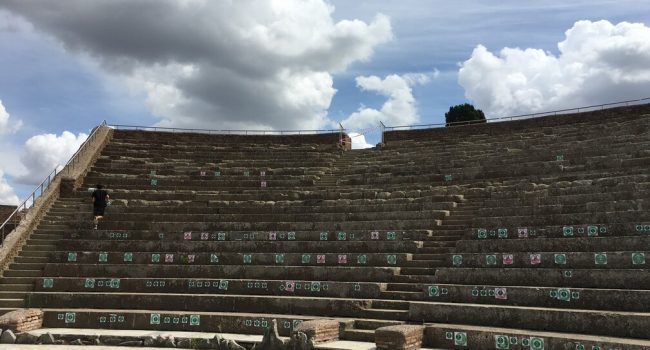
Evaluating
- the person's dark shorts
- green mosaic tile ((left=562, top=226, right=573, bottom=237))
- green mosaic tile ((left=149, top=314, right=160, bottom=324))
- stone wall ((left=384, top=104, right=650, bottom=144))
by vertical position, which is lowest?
green mosaic tile ((left=149, top=314, right=160, bottom=324))

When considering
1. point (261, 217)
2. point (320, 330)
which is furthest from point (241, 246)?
point (320, 330)

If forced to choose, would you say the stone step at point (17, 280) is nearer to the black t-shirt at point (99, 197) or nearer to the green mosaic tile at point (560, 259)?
the black t-shirt at point (99, 197)

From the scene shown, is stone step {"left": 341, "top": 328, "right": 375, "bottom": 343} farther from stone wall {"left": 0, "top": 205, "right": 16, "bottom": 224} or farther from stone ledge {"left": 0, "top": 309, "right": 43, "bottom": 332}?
stone wall {"left": 0, "top": 205, "right": 16, "bottom": 224}

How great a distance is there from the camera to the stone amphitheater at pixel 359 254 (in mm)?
8750

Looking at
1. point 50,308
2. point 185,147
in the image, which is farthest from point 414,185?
point 185,147

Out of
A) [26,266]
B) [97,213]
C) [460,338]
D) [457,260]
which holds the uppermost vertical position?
[97,213]

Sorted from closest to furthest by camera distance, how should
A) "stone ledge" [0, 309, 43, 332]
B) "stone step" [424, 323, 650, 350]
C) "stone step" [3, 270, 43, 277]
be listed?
"stone step" [424, 323, 650, 350], "stone ledge" [0, 309, 43, 332], "stone step" [3, 270, 43, 277]

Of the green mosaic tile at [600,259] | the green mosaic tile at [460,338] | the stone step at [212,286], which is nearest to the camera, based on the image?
the green mosaic tile at [460,338]

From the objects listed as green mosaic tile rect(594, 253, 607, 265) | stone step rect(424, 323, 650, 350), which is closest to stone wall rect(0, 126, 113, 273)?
stone step rect(424, 323, 650, 350)

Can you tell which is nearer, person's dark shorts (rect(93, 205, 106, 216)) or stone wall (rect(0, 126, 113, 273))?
stone wall (rect(0, 126, 113, 273))

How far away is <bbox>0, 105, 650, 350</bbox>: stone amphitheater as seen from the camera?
28.7 feet

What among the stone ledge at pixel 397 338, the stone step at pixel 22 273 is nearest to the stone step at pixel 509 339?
the stone ledge at pixel 397 338

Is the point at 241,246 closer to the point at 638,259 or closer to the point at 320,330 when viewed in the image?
the point at 320,330

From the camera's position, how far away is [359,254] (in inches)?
476
